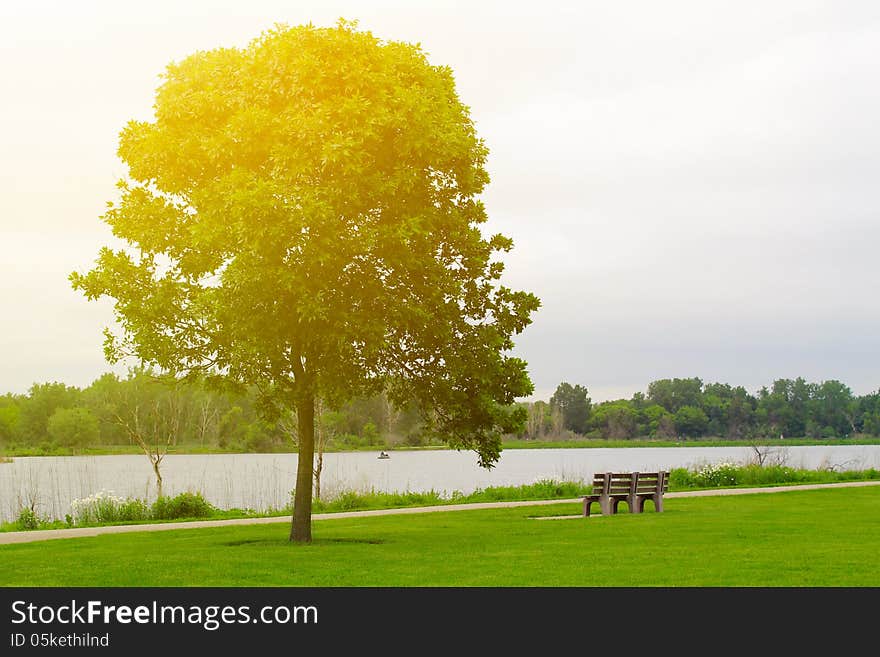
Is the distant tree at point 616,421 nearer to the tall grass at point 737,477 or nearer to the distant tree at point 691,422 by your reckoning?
the distant tree at point 691,422

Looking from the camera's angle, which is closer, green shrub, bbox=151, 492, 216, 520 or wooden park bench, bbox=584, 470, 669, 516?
wooden park bench, bbox=584, 470, 669, 516

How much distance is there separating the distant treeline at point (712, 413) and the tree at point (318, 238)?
114 metres

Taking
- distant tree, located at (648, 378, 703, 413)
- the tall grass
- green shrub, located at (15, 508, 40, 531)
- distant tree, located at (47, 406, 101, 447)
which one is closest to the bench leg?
the tall grass

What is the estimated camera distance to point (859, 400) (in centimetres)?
15325

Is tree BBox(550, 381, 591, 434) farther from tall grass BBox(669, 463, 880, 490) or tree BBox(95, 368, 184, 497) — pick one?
tall grass BBox(669, 463, 880, 490)

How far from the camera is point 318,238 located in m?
15.0

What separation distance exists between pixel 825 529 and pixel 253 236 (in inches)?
407

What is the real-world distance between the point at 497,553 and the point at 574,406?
5085 inches

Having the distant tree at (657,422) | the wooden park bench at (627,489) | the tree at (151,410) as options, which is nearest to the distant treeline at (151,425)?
the tree at (151,410)

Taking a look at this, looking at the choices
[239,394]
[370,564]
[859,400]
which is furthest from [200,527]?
[859,400]

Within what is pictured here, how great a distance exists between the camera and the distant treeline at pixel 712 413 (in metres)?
138

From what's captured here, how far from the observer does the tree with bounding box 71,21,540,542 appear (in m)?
15.2
